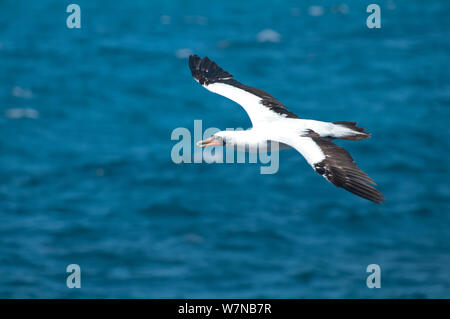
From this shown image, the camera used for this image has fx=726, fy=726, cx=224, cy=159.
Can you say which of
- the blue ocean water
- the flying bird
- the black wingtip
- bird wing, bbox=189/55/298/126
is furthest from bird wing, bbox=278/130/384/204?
the blue ocean water

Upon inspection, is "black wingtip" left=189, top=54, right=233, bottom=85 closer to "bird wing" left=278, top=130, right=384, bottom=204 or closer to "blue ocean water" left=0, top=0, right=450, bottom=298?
"bird wing" left=278, top=130, right=384, bottom=204

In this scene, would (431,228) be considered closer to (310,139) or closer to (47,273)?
(47,273)

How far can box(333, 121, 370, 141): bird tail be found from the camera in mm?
15531

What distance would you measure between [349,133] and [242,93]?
384 cm

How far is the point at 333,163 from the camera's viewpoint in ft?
46.9

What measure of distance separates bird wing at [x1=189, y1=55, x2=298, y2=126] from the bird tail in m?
1.82

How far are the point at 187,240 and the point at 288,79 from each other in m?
15.6

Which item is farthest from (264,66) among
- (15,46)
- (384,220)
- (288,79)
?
(15,46)

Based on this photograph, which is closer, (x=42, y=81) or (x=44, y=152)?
(x=44, y=152)

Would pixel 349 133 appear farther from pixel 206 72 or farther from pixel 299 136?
pixel 206 72

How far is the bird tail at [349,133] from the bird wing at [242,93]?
1821mm

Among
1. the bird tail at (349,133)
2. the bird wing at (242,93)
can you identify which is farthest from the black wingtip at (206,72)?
the bird tail at (349,133)

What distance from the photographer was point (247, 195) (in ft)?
135

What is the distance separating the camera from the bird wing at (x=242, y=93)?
57.2 feet
